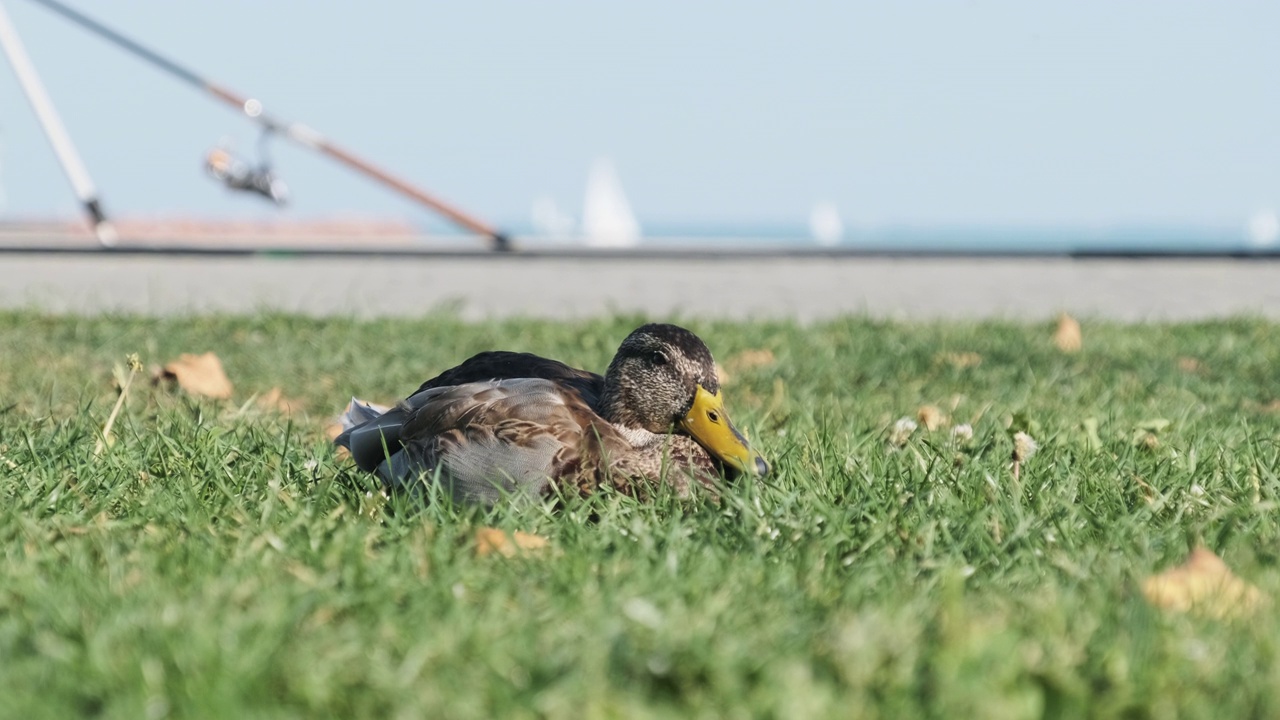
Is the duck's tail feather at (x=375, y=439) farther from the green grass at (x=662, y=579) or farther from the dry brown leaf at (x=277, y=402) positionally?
the dry brown leaf at (x=277, y=402)

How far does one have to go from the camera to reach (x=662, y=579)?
2.36 meters

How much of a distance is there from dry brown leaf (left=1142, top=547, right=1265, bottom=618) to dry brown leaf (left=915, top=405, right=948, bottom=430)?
1817 mm

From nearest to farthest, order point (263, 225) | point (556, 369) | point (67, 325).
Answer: point (556, 369) → point (67, 325) → point (263, 225)

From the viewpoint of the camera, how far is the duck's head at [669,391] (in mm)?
3287

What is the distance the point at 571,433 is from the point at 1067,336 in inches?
163

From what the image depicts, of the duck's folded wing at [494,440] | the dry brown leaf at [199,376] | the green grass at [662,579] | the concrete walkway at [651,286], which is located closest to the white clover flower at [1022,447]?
the green grass at [662,579]

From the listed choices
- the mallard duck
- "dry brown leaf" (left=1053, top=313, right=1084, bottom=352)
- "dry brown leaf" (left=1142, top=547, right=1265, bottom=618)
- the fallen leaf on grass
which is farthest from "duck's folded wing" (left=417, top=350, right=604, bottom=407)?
"dry brown leaf" (left=1053, top=313, right=1084, bottom=352)

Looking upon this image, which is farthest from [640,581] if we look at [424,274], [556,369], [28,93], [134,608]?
[28,93]

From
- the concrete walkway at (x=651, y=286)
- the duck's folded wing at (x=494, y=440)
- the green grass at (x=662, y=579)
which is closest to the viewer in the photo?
the green grass at (x=662, y=579)

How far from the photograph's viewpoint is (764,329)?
7.06 metres

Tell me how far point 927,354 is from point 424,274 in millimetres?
5701

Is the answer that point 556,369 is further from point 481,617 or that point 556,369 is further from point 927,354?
point 927,354

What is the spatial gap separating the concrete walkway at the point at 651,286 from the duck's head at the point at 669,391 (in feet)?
13.3

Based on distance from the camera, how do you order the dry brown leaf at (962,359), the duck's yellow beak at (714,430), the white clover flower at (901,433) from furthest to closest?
the dry brown leaf at (962,359) → the white clover flower at (901,433) → the duck's yellow beak at (714,430)
